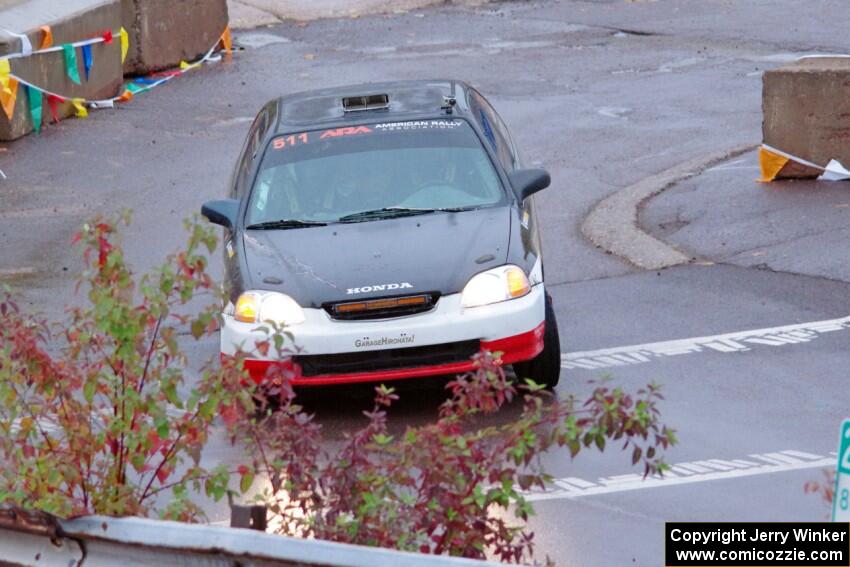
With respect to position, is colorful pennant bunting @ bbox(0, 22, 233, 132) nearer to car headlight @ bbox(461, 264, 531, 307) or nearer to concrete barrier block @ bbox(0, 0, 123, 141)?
concrete barrier block @ bbox(0, 0, 123, 141)

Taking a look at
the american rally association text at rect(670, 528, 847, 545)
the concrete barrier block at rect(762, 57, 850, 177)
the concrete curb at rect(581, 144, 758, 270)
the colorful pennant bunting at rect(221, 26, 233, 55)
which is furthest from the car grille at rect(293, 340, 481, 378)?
the colorful pennant bunting at rect(221, 26, 233, 55)

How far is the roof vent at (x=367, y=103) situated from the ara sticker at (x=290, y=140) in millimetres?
432

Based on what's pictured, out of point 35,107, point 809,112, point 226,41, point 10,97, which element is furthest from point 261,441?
point 226,41

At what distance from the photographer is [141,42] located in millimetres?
21359

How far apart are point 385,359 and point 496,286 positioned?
30.4 inches

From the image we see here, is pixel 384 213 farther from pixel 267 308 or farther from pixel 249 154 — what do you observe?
pixel 249 154

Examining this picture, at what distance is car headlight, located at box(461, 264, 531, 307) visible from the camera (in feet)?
28.4

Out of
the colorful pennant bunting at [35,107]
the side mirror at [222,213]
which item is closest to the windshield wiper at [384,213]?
the side mirror at [222,213]

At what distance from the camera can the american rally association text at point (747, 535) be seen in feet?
16.6

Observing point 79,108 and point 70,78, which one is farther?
point 79,108

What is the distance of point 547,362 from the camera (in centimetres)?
907

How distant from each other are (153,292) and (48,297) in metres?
6.59

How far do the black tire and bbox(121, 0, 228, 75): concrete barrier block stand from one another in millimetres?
13366

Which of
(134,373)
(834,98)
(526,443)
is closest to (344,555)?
(526,443)
